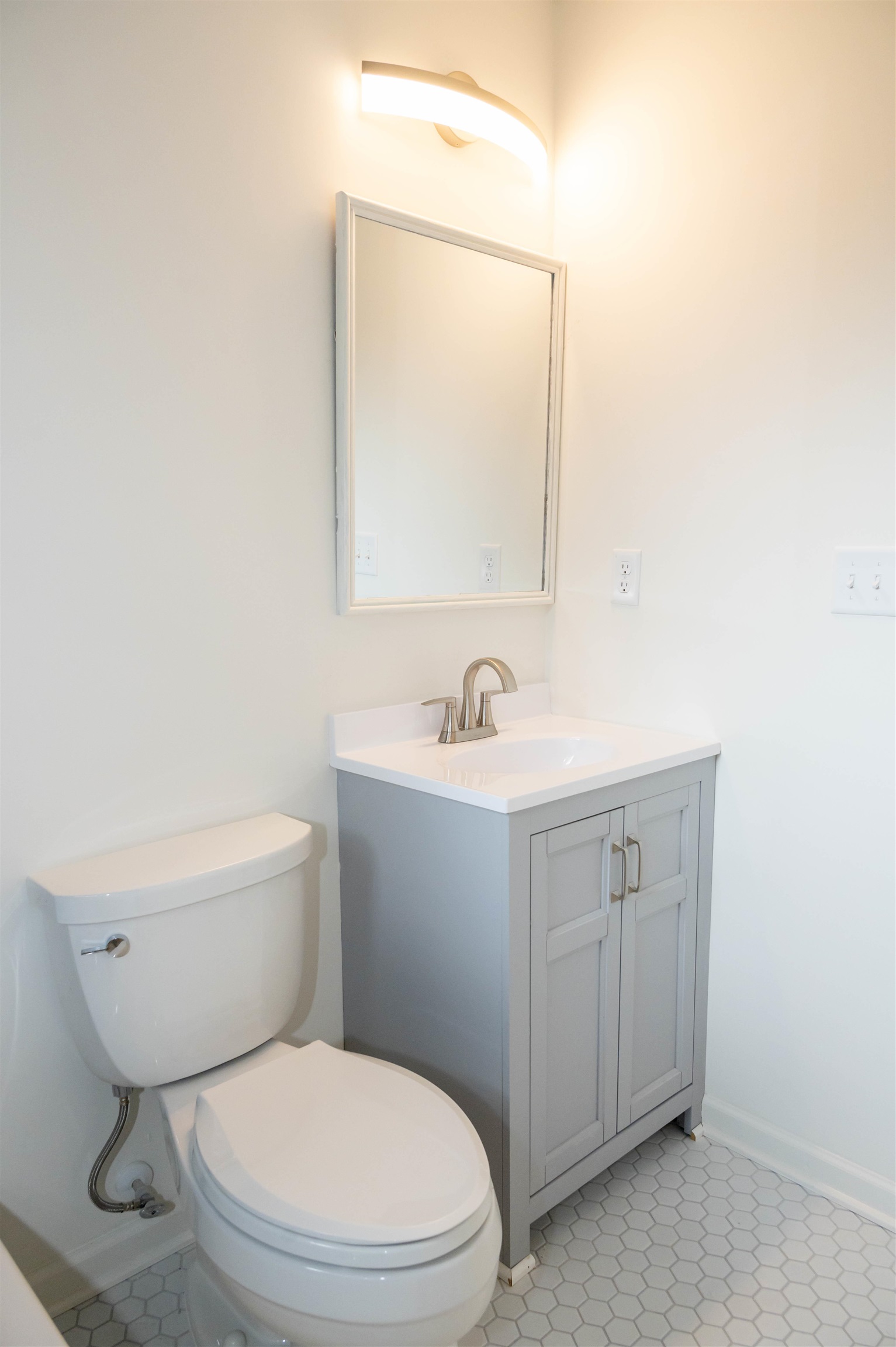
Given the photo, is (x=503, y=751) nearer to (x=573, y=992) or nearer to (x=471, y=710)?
(x=471, y=710)

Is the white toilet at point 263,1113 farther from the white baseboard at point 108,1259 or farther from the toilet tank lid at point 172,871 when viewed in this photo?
the white baseboard at point 108,1259

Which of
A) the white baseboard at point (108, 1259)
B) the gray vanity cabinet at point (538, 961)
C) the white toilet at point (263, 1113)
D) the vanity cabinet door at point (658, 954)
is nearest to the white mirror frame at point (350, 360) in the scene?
the gray vanity cabinet at point (538, 961)

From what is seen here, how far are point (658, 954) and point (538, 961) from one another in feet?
1.21

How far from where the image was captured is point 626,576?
6.18ft

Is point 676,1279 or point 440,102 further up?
point 440,102

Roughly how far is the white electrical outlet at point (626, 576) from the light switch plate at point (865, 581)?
424 millimetres

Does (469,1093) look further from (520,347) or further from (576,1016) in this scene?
(520,347)

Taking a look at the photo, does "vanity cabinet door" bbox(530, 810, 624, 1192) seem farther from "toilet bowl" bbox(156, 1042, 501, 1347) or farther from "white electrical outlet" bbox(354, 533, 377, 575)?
"white electrical outlet" bbox(354, 533, 377, 575)

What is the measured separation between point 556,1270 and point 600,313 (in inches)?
71.4

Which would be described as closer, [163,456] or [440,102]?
[163,456]

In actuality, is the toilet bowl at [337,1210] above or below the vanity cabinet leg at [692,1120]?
above

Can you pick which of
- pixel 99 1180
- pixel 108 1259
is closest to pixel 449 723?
pixel 99 1180

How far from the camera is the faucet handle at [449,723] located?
5.75ft

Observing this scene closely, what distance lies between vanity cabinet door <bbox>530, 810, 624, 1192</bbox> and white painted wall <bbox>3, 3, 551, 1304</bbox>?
1.59ft
